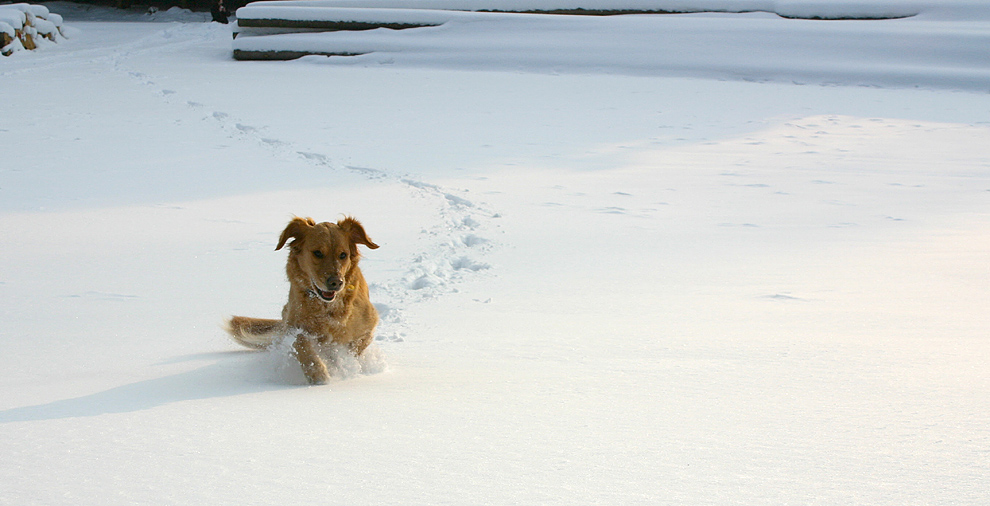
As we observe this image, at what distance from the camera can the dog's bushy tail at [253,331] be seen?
303 cm

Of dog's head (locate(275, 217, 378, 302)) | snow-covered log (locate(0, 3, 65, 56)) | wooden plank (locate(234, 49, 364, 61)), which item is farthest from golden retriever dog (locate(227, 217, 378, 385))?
snow-covered log (locate(0, 3, 65, 56))

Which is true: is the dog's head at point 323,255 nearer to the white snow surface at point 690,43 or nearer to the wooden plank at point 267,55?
the white snow surface at point 690,43

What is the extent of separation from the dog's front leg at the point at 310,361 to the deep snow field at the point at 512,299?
64mm

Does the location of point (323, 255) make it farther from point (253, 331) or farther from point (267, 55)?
point (267, 55)

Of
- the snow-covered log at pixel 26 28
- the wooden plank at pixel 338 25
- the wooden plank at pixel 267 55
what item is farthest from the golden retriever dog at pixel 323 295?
the snow-covered log at pixel 26 28

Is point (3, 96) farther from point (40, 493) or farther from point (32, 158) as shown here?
point (40, 493)

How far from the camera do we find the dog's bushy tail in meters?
3.03

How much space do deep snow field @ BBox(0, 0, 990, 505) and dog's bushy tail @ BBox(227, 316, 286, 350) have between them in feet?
0.18

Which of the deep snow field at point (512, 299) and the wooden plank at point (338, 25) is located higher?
the wooden plank at point (338, 25)

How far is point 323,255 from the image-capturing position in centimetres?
279

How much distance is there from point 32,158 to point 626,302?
481 cm

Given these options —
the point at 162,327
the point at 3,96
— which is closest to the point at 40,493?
the point at 162,327

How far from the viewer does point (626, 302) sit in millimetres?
3648

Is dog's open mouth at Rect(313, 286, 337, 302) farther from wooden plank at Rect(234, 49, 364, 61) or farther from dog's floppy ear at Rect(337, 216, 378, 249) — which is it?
wooden plank at Rect(234, 49, 364, 61)
